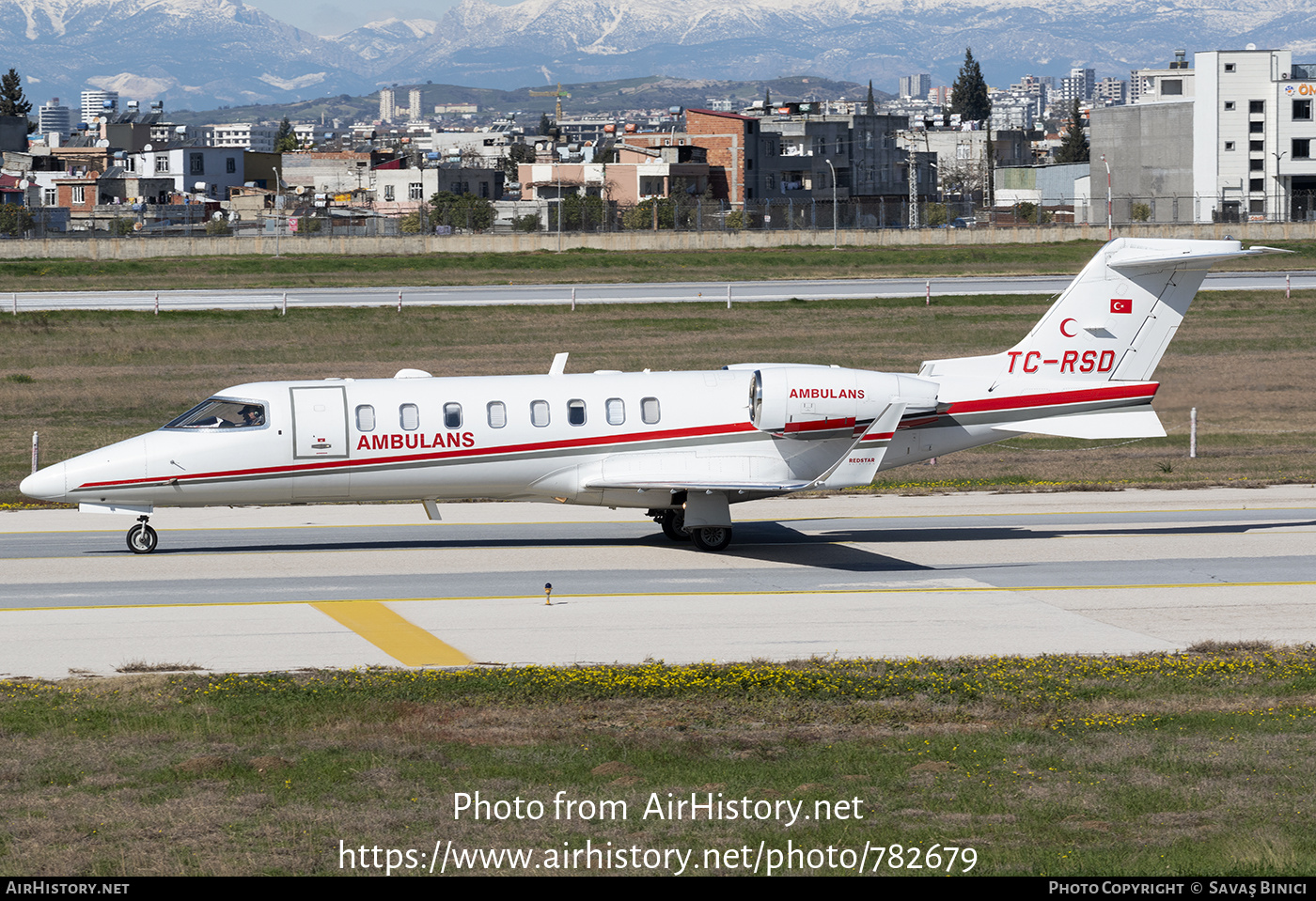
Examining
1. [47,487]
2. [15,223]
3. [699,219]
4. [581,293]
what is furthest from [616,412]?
[15,223]

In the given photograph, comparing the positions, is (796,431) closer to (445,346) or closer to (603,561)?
(603,561)

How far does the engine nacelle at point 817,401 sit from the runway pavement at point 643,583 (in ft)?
7.39

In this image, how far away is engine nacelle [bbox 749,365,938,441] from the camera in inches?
1000

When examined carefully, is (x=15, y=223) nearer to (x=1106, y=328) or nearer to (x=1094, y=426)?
(x=1106, y=328)

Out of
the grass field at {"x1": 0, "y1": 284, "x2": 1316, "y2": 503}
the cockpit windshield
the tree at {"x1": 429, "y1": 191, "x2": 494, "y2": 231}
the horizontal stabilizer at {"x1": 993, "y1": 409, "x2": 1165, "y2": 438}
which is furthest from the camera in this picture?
the tree at {"x1": 429, "y1": 191, "x2": 494, "y2": 231}

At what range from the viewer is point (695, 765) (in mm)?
14328

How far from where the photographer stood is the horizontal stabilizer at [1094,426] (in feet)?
88.1

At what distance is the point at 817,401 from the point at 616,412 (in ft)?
11.4

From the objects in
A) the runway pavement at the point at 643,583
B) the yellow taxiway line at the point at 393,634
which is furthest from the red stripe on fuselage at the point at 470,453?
the yellow taxiway line at the point at 393,634

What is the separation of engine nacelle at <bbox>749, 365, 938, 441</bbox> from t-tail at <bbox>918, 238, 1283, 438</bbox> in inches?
69.8

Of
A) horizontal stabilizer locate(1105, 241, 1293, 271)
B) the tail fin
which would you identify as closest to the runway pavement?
the tail fin

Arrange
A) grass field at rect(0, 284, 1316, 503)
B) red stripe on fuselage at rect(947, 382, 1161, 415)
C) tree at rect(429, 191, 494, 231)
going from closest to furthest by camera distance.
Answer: red stripe on fuselage at rect(947, 382, 1161, 415), grass field at rect(0, 284, 1316, 503), tree at rect(429, 191, 494, 231)

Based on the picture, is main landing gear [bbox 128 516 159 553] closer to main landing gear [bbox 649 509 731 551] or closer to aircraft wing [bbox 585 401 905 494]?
aircraft wing [bbox 585 401 905 494]

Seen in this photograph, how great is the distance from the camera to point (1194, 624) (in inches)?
825
